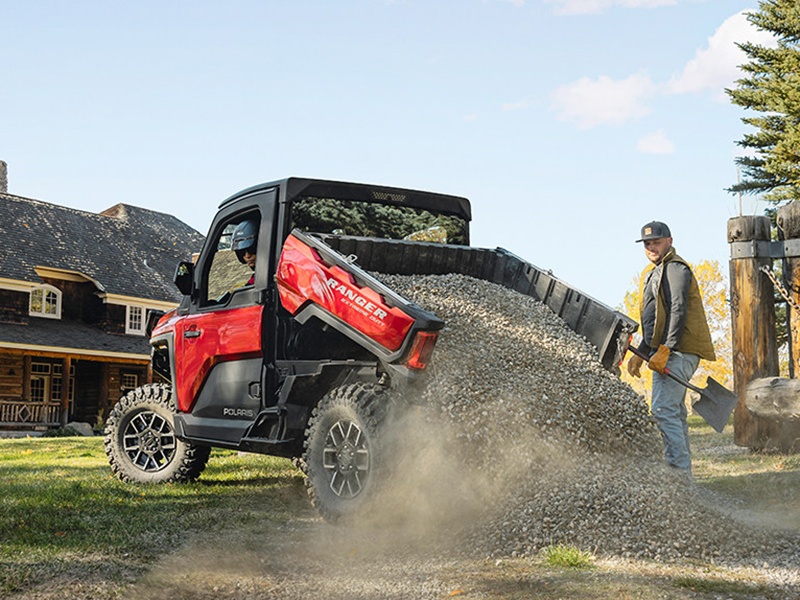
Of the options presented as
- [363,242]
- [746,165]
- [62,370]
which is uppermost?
[746,165]

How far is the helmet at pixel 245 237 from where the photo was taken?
7340mm

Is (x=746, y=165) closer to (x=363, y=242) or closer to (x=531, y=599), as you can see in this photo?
(x=363, y=242)

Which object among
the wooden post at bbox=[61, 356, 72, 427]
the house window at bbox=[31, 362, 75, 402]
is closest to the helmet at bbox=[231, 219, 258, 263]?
the wooden post at bbox=[61, 356, 72, 427]

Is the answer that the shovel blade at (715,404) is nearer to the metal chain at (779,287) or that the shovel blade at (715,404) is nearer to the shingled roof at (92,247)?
the metal chain at (779,287)

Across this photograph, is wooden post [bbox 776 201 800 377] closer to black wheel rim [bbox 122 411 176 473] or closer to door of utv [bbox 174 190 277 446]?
door of utv [bbox 174 190 277 446]

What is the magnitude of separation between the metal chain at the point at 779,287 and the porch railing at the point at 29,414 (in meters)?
25.8

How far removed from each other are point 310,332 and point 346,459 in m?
1.42

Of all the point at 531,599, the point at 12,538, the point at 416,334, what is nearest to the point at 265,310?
the point at 416,334

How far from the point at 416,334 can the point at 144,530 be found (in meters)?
2.33

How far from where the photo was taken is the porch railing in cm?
2859

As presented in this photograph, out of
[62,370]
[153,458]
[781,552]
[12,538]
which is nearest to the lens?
[781,552]

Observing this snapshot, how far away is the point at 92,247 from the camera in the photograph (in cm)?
3372

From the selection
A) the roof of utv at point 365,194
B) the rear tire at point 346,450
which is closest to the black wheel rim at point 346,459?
the rear tire at point 346,450

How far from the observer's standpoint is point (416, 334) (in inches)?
213
